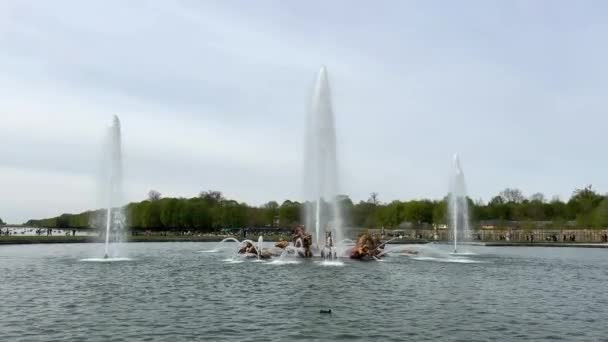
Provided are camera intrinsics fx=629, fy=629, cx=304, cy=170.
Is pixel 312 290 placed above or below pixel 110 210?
below

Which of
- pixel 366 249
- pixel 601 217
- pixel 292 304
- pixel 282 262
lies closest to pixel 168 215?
pixel 601 217

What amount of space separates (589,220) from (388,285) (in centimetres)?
12842

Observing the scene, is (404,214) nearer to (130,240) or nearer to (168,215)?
(168,215)

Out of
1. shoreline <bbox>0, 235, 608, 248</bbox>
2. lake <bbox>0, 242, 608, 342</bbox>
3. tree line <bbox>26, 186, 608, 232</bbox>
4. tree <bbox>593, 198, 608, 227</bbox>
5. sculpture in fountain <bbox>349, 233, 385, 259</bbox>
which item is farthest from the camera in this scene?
tree line <bbox>26, 186, 608, 232</bbox>

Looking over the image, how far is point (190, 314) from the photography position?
80.6ft

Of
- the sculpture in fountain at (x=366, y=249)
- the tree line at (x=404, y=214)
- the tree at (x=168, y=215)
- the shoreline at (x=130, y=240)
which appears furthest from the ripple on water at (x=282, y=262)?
the tree at (x=168, y=215)

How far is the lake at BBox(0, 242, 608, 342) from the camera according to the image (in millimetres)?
21422

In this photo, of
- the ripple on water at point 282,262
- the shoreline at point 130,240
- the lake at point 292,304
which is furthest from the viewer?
the shoreline at point 130,240

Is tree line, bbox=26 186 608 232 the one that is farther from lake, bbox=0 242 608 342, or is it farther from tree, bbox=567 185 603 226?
lake, bbox=0 242 608 342

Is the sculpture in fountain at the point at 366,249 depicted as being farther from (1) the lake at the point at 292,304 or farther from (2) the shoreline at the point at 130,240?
(2) the shoreline at the point at 130,240

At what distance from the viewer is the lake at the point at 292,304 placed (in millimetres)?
21422

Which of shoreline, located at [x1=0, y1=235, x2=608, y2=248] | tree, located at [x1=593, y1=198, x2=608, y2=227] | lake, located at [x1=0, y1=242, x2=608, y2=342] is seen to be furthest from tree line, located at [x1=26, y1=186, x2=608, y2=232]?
lake, located at [x1=0, y1=242, x2=608, y2=342]

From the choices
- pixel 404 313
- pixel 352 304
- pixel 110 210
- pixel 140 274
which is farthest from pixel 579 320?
pixel 110 210

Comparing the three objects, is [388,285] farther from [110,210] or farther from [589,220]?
[589,220]
